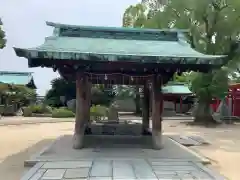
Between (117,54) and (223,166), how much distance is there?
4.10 m

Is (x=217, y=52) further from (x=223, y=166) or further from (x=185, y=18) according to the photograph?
(x=223, y=166)

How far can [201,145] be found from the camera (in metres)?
14.4

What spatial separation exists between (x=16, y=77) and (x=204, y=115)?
30.5 metres

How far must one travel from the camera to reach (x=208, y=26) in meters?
24.8

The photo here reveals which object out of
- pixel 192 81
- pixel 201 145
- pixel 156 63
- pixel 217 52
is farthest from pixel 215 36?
pixel 156 63

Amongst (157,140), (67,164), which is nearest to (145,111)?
(157,140)

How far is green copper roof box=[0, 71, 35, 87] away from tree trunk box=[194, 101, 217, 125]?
27090 millimetres

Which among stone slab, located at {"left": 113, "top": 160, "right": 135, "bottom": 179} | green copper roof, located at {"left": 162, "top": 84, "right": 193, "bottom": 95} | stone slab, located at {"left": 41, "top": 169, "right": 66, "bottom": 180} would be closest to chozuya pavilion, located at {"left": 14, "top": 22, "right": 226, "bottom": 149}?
stone slab, located at {"left": 113, "top": 160, "right": 135, "bottom": 179}

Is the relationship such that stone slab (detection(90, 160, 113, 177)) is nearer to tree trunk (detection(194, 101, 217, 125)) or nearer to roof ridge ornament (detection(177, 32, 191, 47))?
roof ridge ornament (detection(177, 32, 191, 47))

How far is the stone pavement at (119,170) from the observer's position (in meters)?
7.73

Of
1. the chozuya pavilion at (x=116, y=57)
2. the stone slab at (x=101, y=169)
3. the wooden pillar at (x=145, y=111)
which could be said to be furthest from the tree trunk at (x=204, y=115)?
the stone slab at (x=101, y=169)

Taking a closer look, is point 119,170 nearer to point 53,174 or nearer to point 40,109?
point 53,174

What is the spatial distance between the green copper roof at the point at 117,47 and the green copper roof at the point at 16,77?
3641 centimetres

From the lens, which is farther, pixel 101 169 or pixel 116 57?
pixel 116 57
